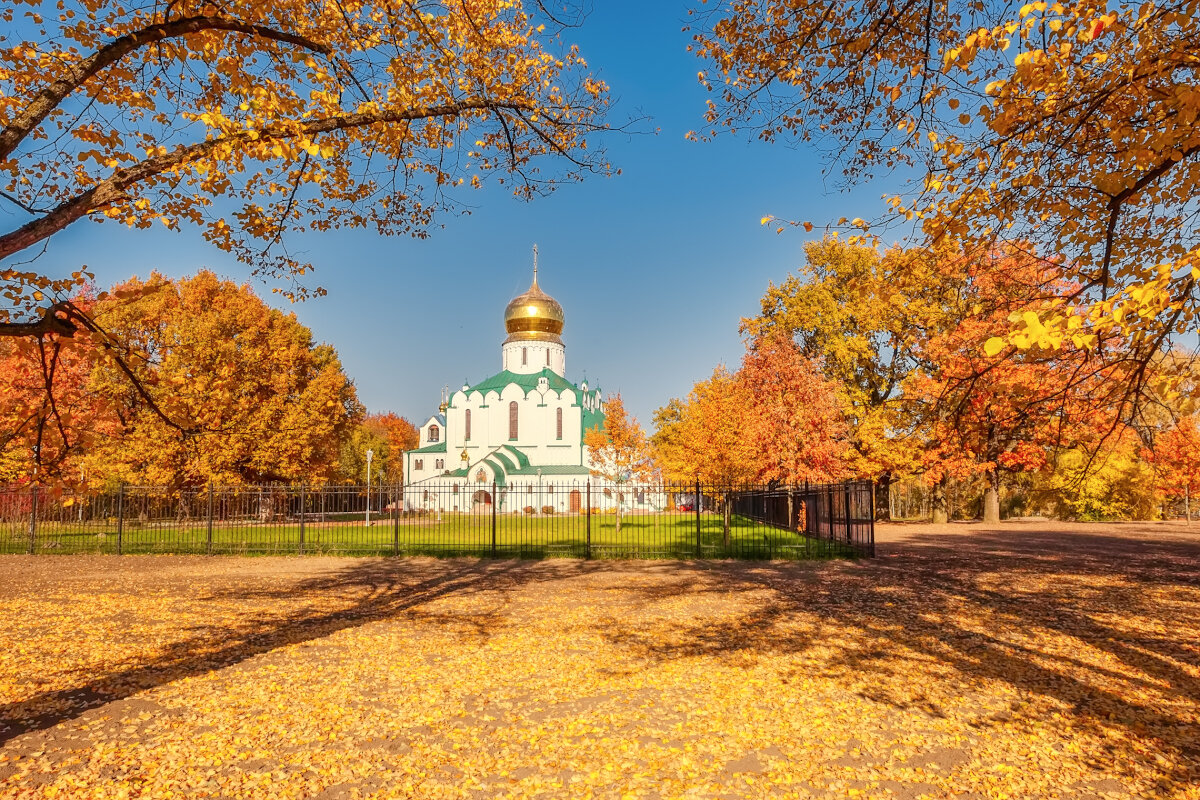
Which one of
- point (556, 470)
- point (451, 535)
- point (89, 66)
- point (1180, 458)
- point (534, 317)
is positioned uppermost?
point (534, 317)

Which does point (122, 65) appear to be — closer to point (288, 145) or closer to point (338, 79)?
point (338, 79)

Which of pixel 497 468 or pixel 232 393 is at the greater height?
pixel 232 393

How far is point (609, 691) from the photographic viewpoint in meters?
6.62

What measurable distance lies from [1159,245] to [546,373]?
162 feet

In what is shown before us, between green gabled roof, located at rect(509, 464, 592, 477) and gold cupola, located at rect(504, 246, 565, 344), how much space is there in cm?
1172

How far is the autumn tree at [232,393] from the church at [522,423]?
12815 millimetres

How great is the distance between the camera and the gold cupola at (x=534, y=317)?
57.1m

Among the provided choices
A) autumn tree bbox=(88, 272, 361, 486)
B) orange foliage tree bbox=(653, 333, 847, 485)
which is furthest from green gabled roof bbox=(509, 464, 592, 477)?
orange foliage tree bbox=(653, 333, 847, 485)

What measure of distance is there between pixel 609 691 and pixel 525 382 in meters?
48.3

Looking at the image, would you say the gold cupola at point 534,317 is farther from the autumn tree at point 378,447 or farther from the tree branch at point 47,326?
the tree branch at point 47,326

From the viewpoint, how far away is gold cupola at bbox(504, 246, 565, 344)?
57.1 meters

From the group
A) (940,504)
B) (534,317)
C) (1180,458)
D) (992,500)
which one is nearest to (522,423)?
(534,317)

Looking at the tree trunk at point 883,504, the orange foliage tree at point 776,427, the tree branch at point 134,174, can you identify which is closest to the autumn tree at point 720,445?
the orange foliage tree at point 776,427

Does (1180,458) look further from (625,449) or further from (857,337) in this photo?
(625,449)
